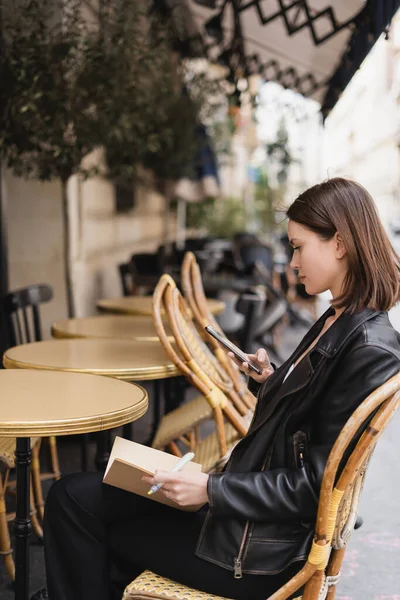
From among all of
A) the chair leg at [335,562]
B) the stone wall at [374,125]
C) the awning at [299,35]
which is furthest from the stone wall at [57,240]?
the chair leg at [335,562]

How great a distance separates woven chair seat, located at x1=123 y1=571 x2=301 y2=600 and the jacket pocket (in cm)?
31

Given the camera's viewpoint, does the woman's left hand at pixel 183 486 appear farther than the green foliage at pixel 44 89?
No

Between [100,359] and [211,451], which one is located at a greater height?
[100,359]

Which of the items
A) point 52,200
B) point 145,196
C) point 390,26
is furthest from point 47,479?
point 145,196

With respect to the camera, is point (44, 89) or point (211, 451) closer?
point (211, 451)

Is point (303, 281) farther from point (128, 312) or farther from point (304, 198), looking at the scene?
point (128, 312)

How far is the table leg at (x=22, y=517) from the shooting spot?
194cm

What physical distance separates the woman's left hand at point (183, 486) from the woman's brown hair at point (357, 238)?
0.50 meters

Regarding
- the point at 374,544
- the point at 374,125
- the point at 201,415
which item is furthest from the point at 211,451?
the point at 374,125

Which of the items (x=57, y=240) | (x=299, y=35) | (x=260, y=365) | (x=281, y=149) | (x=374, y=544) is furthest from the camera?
(x=281, y=149)

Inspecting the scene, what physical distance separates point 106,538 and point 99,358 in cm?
109

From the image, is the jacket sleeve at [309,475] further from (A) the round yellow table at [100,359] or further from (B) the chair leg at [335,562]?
(A) the round yellow table at [100,359]

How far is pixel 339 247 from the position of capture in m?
1.62

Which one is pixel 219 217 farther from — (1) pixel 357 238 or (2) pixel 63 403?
(1) pixel 357 238
